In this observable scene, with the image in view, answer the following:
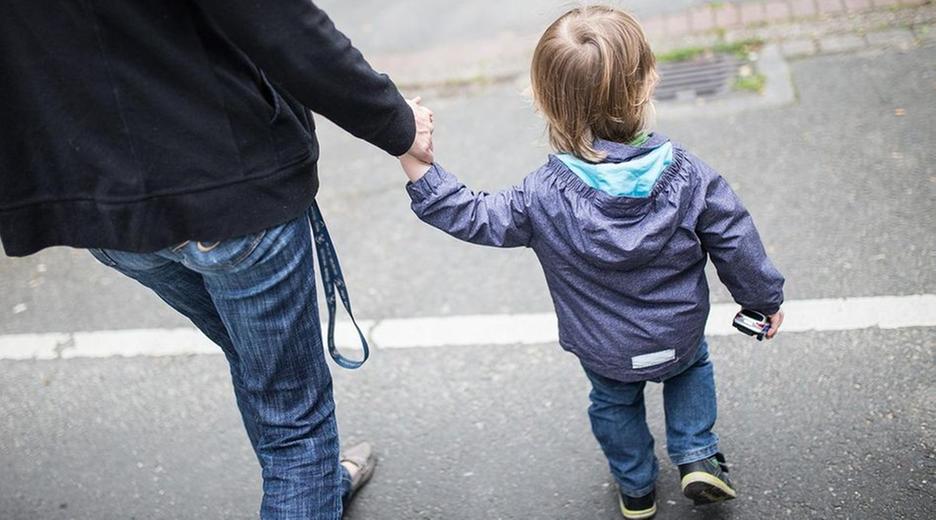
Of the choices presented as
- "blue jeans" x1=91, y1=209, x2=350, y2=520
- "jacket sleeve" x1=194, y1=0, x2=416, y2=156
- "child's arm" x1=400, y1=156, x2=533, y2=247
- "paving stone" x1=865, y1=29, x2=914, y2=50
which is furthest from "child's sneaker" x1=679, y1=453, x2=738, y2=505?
"paving stone" x1=865, y1=29, x2=914, y2=50

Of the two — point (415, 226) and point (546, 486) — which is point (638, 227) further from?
point (415, 226)

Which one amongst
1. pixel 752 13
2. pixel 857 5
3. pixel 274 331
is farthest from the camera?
pixel 752 13

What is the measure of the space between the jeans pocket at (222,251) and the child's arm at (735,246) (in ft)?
3.14

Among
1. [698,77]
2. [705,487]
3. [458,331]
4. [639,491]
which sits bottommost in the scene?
[458,331]

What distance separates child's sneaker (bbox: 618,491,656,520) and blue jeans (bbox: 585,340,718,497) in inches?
2.2

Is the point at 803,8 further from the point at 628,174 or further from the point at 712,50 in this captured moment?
the point at 628,174

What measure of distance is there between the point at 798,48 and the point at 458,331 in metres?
2.56

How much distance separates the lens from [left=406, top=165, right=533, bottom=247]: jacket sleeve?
2.05 meters

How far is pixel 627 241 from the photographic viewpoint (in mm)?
1958

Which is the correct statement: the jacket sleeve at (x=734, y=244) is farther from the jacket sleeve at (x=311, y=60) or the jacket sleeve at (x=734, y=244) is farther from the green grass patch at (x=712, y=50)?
the green grass patch at (x=712, y=50)

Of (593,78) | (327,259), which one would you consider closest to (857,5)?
(593,78)

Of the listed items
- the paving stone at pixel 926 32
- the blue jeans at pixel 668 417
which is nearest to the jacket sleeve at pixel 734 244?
the blue jeans at pixel 668 417

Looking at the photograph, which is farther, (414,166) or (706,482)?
(706,482)

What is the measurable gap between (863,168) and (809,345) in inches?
44.0
